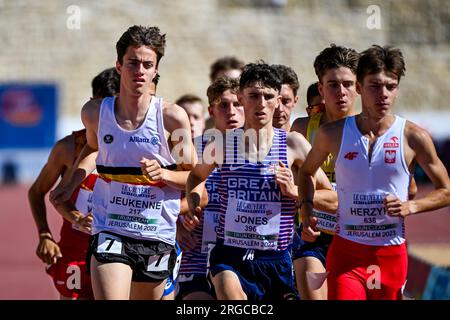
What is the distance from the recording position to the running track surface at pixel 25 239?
16.8m

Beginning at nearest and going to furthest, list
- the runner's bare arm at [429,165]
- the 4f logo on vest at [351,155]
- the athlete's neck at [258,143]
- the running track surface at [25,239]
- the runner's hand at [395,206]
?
1. the runner's hand at [395,206]
2. the runner's bare arm at [429,165]
3. the 4f logo on vest at [351,155]
4. the athlete's neck at [258,143]
5. the running track surface at [25,239]

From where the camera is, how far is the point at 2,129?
120 ft

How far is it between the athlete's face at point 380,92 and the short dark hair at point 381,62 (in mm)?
31

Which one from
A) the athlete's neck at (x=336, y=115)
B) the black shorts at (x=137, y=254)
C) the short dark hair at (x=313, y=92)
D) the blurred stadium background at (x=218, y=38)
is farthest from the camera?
the blurred stadium background at (x=218, y=38)

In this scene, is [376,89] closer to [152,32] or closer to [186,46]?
[152,32]

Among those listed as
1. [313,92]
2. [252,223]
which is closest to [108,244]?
[252,223]

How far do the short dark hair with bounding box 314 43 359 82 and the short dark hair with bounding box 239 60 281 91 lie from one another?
55cm

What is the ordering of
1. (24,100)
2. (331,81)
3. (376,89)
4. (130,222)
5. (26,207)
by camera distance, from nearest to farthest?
1. (376,89)
2. (130,222)
3. (331,81)
4. (26,207)
5. (24,100)

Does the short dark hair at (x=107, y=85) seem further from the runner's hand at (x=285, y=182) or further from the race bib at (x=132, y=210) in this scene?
the runner's hand at (x=285, y=182)

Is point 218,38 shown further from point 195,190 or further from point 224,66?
point 195,190

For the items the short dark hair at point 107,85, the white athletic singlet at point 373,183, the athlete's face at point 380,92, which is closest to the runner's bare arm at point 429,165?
the white athletic singlet at point 373,183

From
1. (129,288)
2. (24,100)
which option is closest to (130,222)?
(129,288)

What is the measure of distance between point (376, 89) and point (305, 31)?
37990 mm

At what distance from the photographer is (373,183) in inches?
275
